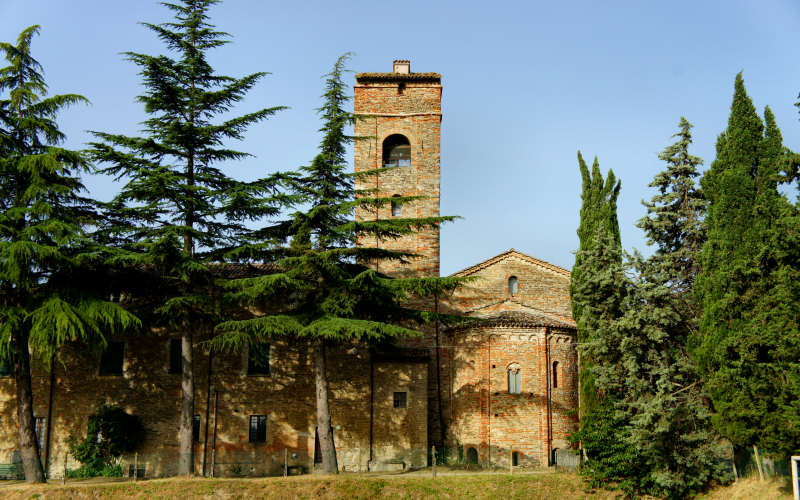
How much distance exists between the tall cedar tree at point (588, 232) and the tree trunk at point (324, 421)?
8308 mm

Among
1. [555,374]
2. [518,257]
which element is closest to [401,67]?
[518,257]

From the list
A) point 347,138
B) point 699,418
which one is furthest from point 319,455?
point 699,418

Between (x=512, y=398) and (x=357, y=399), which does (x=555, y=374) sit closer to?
(x=512, y=398)

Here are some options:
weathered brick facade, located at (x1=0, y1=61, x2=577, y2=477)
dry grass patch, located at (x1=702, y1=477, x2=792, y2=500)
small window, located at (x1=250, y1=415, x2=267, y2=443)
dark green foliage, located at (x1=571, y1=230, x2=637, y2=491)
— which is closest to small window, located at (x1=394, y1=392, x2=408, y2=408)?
weathered brick facade, located at (x1=0, y1=61, x2=577, y2=477)

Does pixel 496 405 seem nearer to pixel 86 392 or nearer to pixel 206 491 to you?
pixel 206 491

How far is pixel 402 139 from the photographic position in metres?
30.0

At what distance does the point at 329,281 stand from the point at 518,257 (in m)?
9.03

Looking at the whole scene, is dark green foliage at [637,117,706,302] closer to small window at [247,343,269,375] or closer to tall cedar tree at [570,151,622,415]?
tall cedar tree at [570,151,622,415]

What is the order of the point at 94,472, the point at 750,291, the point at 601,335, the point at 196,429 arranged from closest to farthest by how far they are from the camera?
1. the point at 750,291
2. the point at 601,335
3. the point at 94,472
4. the point at 196,429

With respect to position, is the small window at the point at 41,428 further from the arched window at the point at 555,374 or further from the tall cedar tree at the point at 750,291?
the tall cedar tree at the point at 750,291

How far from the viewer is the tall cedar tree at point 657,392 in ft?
63.1

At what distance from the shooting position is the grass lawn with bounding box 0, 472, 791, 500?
20.0m

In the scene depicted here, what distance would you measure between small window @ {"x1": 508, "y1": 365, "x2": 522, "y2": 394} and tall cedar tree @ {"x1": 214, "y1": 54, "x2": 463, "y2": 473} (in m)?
3.71

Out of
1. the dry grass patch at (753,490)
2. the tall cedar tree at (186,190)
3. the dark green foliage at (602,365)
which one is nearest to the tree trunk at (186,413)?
the tall cedar tree at (186,190)
